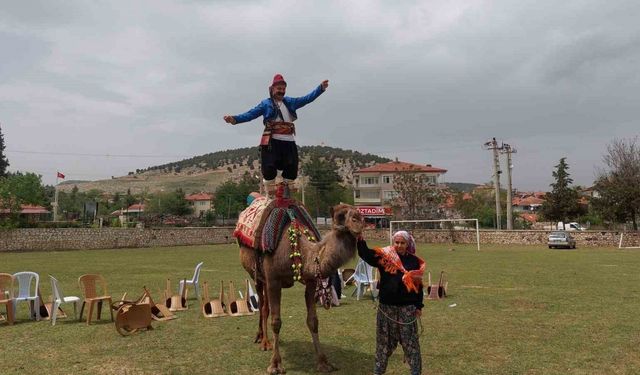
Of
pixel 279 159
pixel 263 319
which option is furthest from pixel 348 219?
pixel 263 319

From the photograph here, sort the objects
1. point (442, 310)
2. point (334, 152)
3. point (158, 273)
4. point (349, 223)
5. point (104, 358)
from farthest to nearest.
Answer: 1. point (334, 152)
2. point (158, 273)
3. point (442, 310)
4. point (104, 358)
5. point (349, 223)

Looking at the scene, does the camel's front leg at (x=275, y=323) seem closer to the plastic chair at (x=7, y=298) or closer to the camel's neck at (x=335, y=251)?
the camel's neck at (x=335, y=251)

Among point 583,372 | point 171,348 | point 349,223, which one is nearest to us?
point 349,223

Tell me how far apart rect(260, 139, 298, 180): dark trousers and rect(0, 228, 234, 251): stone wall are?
1628 inches

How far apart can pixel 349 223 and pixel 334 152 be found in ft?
617

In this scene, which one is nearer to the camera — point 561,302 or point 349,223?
point 349,223

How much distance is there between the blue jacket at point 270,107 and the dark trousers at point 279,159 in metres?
0.42

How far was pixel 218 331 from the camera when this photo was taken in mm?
9055

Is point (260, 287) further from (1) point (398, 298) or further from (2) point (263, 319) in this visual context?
(1) point (398, 298)

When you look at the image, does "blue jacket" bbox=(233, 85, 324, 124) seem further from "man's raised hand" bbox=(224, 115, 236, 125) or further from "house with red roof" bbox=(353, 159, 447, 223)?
"house with red roof" bbox=(353, 159, 447, 223)

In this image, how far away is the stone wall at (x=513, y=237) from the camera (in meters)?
41.0

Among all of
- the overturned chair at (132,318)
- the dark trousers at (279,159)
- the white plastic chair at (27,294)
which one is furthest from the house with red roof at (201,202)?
the dark trousers at (279,159)

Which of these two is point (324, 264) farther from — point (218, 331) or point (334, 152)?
point (334, 152)

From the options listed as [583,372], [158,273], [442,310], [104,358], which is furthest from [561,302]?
[158,273]
